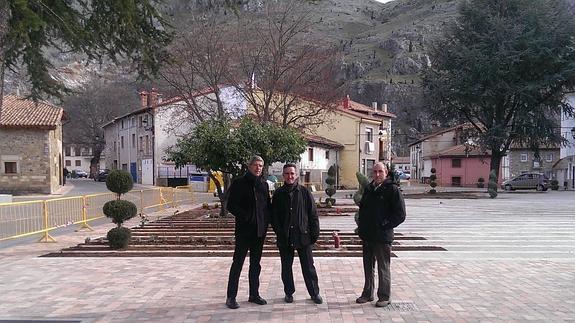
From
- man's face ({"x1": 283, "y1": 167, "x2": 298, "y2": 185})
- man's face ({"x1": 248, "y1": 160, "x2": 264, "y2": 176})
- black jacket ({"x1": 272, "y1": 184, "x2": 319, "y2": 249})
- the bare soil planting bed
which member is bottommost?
the bare soil planting bed

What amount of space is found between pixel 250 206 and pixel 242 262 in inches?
25.9

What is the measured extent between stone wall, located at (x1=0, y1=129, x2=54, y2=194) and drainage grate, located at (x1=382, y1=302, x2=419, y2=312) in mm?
34327

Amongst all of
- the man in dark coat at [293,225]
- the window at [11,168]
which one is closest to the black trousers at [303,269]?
the man in dark coat at [293,225]

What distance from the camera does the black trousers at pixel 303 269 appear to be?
20.2ft

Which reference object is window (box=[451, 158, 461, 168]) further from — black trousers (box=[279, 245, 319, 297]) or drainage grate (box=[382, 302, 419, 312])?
black trousers (box=[279, 245, 319, 297])

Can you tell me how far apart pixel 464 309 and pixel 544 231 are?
9.26 metres

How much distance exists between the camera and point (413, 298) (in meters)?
6.46

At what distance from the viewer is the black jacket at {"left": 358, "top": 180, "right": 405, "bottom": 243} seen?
6047 millimetres

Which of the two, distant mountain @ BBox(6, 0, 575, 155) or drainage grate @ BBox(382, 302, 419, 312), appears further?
distant mountain @ BBox(6, 0, 575, 155)

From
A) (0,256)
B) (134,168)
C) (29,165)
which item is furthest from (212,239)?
(134,168)

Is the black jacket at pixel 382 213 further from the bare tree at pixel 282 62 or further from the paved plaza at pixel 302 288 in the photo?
the bare tree at pixel 282 62

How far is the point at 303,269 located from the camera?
244 inches

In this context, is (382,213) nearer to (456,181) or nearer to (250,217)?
(250,217)

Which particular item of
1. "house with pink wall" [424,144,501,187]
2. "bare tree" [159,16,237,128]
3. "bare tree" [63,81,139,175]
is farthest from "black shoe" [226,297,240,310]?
"bare tree" [63,81,139,175]
